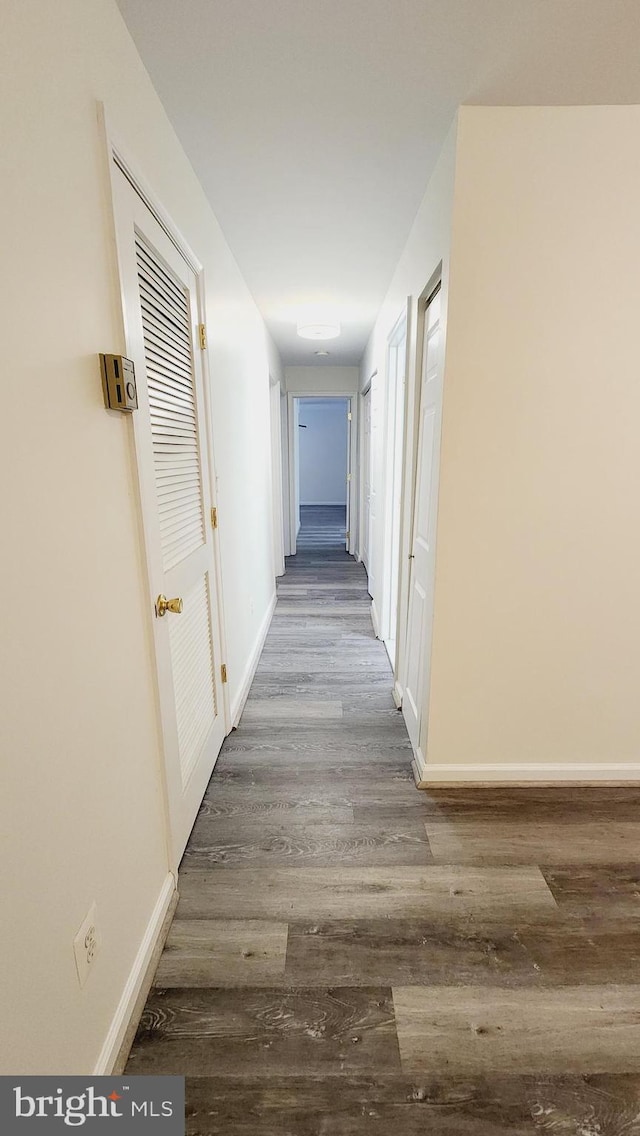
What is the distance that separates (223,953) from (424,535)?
1.61 metres

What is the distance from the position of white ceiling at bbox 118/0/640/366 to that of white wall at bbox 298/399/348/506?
8.09 m

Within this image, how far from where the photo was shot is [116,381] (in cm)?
104

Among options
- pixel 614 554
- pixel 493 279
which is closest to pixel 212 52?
pixel 493 279

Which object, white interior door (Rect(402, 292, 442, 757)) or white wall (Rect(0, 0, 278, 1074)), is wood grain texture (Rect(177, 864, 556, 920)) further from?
white interior door (Rect(402, 292, 442, 757))

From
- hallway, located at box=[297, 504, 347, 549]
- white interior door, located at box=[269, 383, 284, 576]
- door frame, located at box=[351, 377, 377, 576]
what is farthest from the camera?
hallway, located at box=[297, 504, 347, 549]

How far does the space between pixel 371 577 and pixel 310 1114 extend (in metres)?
3.62

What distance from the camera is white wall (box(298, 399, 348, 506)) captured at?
10.0m

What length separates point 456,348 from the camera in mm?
1567

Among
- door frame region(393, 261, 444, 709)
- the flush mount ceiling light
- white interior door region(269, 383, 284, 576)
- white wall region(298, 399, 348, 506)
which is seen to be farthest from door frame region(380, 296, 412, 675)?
white wall region(298, 399, 348, 506)

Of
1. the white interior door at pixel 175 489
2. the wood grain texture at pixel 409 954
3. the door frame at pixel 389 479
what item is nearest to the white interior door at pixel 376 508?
the door frame at pixel 389 479

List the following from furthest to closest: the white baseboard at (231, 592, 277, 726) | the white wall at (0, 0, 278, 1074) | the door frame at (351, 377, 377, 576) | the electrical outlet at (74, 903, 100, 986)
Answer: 1. the door frame at (351, 377, 377, 576)
2. the white baseboard at (231, 592, 277, 726)
3. the electrical outlet at (74, 903, 100, 986)
4. the white wall at (0, 0, 278, 1074)

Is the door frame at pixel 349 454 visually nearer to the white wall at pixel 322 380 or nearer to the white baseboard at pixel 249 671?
the white wall at pixel 322 380

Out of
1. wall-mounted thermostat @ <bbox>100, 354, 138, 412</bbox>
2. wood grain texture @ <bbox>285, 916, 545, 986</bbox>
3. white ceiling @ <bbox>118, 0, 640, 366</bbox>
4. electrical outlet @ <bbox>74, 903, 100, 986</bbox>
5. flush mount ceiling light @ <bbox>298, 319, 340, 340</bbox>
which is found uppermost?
white ceiling @ <bbox>118, 0, 640, 366</bbox>

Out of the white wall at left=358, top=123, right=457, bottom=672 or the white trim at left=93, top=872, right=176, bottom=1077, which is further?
the white wall at left=358, top=123, right=457, bottom=672
